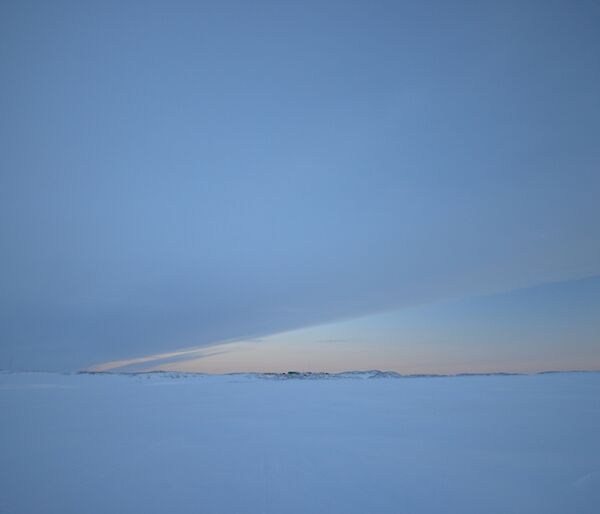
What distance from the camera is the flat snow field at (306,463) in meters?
4.48

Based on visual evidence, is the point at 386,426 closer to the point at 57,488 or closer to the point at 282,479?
the point at 282,479

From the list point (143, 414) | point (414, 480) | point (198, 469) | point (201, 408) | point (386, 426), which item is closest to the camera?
point (414, 480)

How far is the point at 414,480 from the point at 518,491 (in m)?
1.32

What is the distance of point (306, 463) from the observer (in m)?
5.82

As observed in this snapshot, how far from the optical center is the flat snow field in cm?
448

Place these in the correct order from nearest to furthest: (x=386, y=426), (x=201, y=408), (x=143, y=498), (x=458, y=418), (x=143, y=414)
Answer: (x=143, y=498) < (x=386, y=426) < (x=458, y=418) < (x=143, y=414) < (x=201, y=408)

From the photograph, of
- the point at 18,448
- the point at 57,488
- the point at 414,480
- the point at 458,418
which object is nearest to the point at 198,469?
the point at 57,488

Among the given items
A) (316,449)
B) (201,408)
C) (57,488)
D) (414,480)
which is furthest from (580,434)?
(201,408)

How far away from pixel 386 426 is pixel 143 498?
19.0ft

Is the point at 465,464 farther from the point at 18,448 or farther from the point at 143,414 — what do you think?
the point at 143,414

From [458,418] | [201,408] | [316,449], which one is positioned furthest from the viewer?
[201,408]

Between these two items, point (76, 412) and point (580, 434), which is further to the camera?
point (76, 412)

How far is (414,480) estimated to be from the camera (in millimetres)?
5086

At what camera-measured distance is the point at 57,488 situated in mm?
4879
